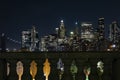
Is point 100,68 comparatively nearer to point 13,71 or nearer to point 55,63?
point 55,63

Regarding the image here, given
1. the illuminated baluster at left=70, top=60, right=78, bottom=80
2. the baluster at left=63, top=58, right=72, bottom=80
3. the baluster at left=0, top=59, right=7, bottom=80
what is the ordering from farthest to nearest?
1. the baluster at left=0, top=59, right=7, bottom=80
2. the baluster at left=63, top=58, right=72, bottom=80
3. the illuminated baluster at left=70, top=60, right=78, bottom=80

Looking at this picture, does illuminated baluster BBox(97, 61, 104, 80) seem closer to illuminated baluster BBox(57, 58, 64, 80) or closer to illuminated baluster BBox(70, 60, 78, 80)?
illuminated baluster BBox(70, 60, 78, 80)

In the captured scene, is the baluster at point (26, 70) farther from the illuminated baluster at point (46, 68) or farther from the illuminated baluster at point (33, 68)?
the illuminated baluster at point (46, 68)

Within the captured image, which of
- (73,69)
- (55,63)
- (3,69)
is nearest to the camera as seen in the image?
(73,69)

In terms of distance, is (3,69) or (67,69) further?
(3,69)

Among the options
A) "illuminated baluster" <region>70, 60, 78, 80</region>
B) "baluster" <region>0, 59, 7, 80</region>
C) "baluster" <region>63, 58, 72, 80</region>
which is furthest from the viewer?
"baluster" <region>0, 59, 7, 80</region>

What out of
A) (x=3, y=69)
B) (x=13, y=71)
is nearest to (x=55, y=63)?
(x=13, y=71)

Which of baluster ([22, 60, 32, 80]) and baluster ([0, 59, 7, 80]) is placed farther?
baluster ([0, 59, 7, 80])

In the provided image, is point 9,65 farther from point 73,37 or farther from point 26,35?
point 73,37

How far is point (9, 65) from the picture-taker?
19.5 ft

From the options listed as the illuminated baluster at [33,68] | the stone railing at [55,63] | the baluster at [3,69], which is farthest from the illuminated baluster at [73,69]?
the baluster at [3,69]

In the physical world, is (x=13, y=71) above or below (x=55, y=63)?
below

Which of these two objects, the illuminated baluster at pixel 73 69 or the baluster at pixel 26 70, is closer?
the illuminated baluster at pixel 73 69

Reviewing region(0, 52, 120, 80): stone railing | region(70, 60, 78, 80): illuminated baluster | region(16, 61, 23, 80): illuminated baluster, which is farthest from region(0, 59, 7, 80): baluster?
region(70, 60, 78, 80): illuminated baluster
